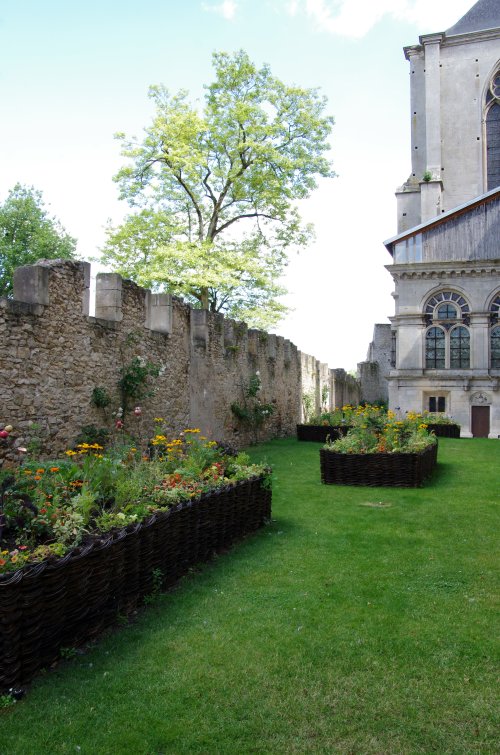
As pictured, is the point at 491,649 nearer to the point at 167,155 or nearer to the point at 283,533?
the point at 283,533

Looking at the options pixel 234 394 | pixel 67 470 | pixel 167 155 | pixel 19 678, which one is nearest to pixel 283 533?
pixel 67 470

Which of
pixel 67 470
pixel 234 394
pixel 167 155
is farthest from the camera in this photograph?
pixel 167 155

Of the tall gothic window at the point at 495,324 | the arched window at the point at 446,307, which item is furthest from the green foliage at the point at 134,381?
the tall gothic window at the point at 495,324

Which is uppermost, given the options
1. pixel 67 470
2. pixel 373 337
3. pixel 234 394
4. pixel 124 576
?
pixel 373 337

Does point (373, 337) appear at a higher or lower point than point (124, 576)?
higher

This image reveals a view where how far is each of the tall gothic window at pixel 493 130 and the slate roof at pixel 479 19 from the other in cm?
319

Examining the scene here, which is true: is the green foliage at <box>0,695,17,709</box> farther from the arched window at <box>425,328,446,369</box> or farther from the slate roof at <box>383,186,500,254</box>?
the slate roof at <box>383,186,500,254</box>

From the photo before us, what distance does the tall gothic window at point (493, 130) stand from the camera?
31.8 meters

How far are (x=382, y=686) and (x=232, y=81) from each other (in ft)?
89.9

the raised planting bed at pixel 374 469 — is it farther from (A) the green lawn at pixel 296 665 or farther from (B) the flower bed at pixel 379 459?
(A) the green lawn at pixel 296 665

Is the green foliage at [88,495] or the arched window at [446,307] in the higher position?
the arched window at [446,307]

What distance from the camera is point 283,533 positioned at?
6609 mm

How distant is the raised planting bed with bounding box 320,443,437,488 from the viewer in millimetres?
9695

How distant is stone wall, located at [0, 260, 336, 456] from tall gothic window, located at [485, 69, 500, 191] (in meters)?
21.9
